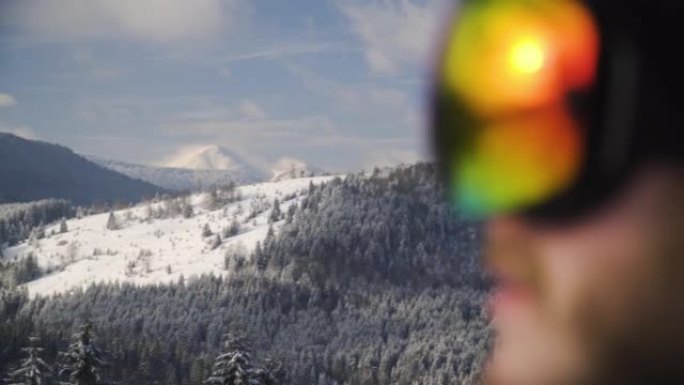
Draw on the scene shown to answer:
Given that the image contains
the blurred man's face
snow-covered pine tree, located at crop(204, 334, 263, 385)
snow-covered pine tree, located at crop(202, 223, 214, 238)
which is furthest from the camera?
snow-covered pine tree, located at crop(202, 223, 214, 238)

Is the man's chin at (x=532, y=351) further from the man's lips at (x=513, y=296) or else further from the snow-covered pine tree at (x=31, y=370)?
the snow-covered pine tree at (x=31, y=370)

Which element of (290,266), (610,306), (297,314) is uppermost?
(290,266)

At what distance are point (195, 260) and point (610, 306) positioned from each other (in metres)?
155

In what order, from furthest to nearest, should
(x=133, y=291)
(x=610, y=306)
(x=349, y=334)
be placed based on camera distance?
(x=133, y=291) → (x=349, y=334) → (x=610, y=306)

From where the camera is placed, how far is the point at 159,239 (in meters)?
170

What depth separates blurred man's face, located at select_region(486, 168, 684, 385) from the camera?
587 millimetres

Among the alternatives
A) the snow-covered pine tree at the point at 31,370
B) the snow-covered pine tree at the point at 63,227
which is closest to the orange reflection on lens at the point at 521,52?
the snow-covered pine tree at the point at 31,370

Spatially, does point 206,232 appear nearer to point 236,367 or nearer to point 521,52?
point 236,367

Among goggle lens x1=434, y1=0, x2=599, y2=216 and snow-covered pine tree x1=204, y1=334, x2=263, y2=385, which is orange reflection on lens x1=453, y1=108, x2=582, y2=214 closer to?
goggle lens x1=434, y1=0, x2=599, y2=216

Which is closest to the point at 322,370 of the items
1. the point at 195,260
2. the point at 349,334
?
the point at 349,334

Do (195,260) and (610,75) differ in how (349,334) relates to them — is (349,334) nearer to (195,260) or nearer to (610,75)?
(195,260)

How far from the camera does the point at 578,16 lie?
0.64 meters

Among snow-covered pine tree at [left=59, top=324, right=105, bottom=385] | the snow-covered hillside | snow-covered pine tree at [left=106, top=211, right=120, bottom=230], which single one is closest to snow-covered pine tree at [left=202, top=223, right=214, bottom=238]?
the snow-covered hillside

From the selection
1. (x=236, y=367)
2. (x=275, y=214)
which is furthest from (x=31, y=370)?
(x=275, y=214)
